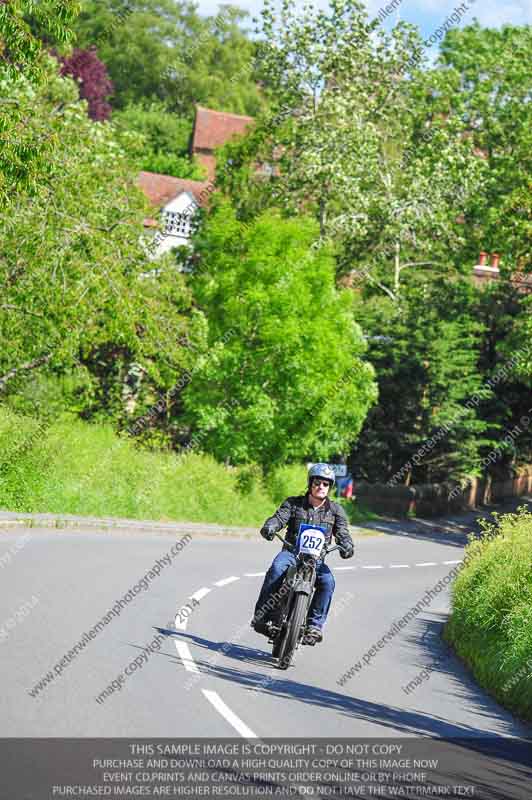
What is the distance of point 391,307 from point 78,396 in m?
17.1

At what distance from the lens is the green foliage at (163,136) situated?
275 feet

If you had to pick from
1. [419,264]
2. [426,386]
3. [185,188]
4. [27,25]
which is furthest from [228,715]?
[185,188]

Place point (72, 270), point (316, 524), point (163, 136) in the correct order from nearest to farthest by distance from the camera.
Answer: point (316, 524) → point (72, 270) → point (163, 136)

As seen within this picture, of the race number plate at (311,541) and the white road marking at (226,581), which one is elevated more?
the race number plate at (311,541)

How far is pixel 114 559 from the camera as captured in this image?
19344 millimetres

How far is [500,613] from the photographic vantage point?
1433 cm

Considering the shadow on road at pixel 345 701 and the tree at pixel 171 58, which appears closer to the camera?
the shadow on road at pixel 345 701

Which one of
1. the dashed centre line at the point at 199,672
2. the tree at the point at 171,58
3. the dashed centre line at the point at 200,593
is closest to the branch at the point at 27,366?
the dashed centre line at the point at 199,672

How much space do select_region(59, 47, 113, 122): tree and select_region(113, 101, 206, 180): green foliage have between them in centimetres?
953

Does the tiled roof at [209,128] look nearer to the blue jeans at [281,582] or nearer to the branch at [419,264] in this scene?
the branch at [419,264]

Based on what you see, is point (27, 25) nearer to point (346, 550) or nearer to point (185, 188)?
point (346, 550)

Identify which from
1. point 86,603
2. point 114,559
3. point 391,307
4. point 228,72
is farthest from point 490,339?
point 228,72

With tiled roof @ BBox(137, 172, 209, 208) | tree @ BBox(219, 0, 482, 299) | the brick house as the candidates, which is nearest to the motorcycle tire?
the brick house

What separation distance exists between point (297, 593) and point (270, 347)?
2252cm
